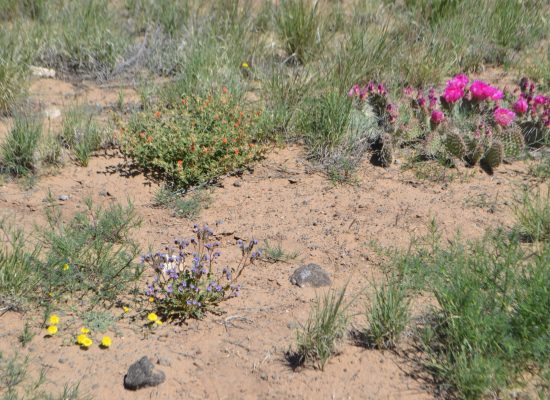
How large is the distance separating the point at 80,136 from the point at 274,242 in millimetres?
1952

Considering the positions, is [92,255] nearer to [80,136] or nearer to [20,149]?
[20,149]

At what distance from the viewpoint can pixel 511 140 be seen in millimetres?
5359

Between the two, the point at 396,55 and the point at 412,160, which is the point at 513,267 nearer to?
the point at 412,160

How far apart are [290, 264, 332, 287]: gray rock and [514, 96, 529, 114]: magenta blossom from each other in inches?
87.4

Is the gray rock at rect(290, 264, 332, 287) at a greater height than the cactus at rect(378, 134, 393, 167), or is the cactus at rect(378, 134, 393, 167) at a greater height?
the cactus at rect(378, 134, 393, 167)

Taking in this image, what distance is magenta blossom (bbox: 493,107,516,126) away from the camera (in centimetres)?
A: 541

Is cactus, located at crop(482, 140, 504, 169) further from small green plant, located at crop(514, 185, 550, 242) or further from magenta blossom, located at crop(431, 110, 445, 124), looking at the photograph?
small green plant, located at crop(514, 185, 550, 242)

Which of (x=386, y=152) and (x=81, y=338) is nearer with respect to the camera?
(x=81, y=338)

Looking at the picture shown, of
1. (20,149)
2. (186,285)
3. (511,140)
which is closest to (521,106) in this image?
(511,140)

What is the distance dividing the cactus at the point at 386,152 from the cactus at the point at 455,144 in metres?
0.40

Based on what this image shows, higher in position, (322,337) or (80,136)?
(322,337)

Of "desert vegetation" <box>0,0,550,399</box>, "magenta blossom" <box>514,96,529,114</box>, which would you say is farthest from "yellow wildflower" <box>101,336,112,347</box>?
"magenta blossom" <box>514,96,529,114</box>

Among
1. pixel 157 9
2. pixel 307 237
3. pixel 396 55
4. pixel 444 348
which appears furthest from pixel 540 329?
pixel 157 9

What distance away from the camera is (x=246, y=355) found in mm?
3721
